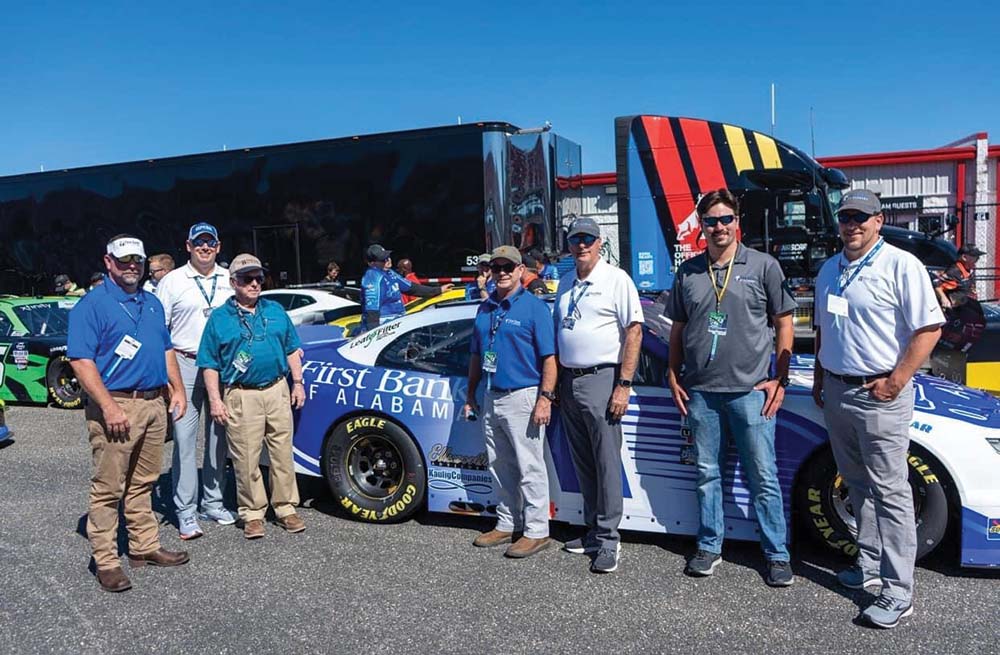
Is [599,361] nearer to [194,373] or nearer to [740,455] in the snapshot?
[740,455]

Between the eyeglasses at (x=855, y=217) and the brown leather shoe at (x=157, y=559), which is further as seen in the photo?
the brown leather shoe at (x=157, y=559)

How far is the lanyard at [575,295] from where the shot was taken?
4.24 m

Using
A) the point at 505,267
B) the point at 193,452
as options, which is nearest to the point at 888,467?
the point at 505,267

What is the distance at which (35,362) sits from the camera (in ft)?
29.9

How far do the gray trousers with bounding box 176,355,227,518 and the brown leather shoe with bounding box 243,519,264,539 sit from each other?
0.35 metres

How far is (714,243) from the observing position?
401 centimetres

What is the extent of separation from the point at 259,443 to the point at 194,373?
0.65 meters

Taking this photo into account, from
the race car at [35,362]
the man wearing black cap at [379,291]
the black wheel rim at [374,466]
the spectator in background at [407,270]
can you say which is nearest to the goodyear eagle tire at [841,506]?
the black wheel rim at [374,466]

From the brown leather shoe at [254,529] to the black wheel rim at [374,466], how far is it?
1.98 feet

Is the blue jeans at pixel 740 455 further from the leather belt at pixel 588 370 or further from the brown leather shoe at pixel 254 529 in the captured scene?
the brown leather shoe at pixel 254 529

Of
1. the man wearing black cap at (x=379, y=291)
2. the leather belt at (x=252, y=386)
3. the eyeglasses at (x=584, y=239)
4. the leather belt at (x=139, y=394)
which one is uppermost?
the eyeglasses at (x=584, y=239)

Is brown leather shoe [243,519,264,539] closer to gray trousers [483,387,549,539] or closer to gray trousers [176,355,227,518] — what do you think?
gray trousers [176,355,227,518]

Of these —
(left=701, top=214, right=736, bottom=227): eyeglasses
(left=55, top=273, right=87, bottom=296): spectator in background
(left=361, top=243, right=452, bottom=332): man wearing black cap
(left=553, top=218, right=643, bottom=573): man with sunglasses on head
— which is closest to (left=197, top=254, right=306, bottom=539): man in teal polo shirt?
(left=553, top=218, right=643, bottom=573): man with sunglasses on head

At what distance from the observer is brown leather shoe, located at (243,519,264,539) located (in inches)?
193
